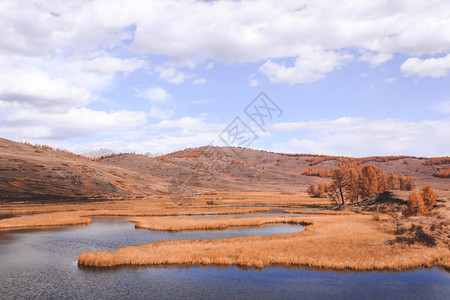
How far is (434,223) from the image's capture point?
4244cm

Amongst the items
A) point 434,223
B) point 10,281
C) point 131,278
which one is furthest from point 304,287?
point 434,223

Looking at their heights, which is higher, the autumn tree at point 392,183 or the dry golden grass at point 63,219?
the autumn tree at point 392,183

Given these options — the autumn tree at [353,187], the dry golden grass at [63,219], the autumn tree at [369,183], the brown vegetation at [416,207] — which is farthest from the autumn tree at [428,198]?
the dry golden grass at [63,219]

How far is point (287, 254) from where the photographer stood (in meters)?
33.1

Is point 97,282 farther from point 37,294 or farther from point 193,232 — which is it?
point 193,232

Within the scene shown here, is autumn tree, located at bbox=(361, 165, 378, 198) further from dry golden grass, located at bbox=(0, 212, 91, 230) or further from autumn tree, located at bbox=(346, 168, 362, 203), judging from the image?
dry golden grass, located at bbox=(0, 212, 91, 230)

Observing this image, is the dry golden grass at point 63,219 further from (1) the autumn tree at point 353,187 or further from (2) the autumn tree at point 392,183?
(2) the autumn tree at point 392,183

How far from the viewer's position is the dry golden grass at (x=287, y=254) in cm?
3073

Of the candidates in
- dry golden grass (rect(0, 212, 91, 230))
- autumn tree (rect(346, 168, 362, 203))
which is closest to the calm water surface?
dry golden grass (rect(0, 212, 91, 230))

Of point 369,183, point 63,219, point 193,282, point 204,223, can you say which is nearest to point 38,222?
point 63,219

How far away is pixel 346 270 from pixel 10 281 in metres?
29.6

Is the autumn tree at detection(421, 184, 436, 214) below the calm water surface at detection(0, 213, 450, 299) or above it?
above

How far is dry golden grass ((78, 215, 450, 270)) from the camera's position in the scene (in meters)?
30.7

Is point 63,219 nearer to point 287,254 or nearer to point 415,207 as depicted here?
point 287,254
